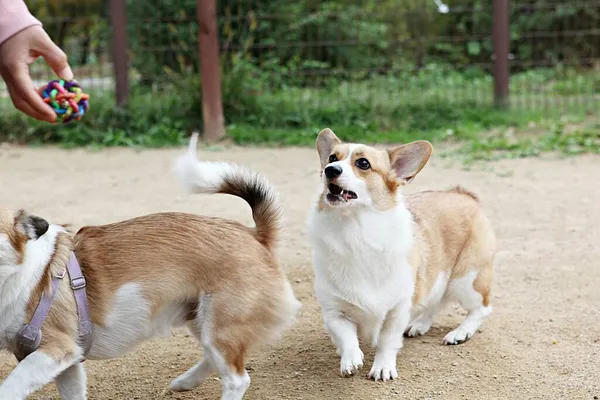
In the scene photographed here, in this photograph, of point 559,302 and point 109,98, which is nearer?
point 559,302

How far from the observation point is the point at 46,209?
6.84m

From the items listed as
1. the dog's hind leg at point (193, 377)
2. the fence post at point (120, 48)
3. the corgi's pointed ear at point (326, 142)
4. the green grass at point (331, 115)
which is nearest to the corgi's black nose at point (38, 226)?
the dog's hind leg at point (193, 377)

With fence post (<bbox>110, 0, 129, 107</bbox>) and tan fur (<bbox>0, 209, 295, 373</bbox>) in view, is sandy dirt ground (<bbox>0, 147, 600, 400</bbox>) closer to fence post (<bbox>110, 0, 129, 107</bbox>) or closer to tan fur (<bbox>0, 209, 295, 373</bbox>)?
tan fur (<bbox>0, 209, 295, 373</bbox>)

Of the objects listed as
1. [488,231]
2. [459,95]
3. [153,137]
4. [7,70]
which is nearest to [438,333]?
[488,231]

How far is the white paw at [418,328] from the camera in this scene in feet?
14.2

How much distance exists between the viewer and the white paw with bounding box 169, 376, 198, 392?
11.7 feet

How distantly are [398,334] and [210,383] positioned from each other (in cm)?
82

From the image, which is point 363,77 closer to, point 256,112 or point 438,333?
point 256,112

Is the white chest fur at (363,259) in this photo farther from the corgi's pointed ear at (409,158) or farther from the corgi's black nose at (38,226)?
the corgi's black nose at (38,226)

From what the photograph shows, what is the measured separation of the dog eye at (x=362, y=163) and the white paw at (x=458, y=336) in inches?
37.4

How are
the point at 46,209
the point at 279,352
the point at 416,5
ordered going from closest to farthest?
the point at 279,352 → the point at 46,209 → the point at 416,5

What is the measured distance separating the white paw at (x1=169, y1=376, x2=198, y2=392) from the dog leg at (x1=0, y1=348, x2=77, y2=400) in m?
0.62

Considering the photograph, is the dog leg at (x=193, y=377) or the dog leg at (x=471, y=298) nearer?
the dog leg at (x=193, y=377)

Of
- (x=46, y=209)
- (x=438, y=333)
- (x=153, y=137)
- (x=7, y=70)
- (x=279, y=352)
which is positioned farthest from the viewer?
(x=153, y=137)
